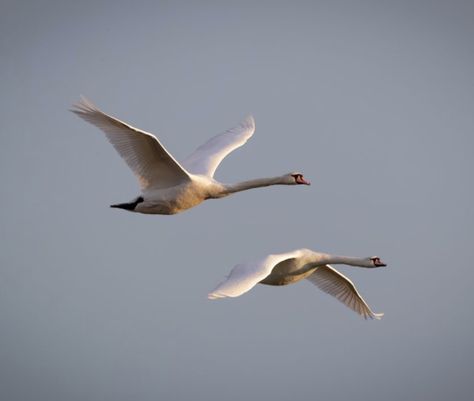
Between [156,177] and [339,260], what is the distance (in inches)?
185

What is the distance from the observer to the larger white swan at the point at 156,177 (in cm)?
3061

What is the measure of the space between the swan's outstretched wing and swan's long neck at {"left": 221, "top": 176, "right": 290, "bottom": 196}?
2.02 meters

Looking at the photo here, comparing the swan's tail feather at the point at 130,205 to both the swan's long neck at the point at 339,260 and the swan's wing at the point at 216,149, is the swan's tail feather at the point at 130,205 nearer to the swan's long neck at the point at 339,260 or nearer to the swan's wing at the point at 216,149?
the swan's wing at the point at 216,149

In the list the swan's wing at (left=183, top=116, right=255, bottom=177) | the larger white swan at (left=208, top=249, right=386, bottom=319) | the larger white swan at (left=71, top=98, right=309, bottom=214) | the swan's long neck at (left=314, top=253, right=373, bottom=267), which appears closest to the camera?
the larger white swan at (left=208, top=249, right=386, bottom=319)

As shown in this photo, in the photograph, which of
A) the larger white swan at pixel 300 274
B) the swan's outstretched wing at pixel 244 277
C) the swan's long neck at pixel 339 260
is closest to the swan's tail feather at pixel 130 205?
the larger white swan at pixel 300 274

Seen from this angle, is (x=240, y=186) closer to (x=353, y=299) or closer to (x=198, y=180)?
(x=198, y=180)

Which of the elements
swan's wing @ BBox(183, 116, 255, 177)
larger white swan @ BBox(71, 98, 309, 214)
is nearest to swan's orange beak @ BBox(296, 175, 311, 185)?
larger white swan @ BBox(71, 98, 309, 214)

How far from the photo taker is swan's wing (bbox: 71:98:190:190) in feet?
99.3

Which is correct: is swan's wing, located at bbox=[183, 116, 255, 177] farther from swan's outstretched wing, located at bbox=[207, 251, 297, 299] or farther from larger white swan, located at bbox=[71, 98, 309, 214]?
swan's outstretched wing, located at bbox=[207, 251, 297, 299]

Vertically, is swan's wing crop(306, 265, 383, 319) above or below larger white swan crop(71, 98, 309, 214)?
below

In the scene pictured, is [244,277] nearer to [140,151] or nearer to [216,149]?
[140,151]

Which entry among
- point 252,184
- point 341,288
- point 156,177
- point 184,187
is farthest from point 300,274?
point 156,177

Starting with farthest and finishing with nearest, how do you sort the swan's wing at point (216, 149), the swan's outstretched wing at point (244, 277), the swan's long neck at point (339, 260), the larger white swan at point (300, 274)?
the swan's wing at point (216, 149), the swan's long neck at point (339, 260), the larger white swan at point (300, 274), the swan's outstretched wing at point (244, 277)

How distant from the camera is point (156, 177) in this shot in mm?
32031
